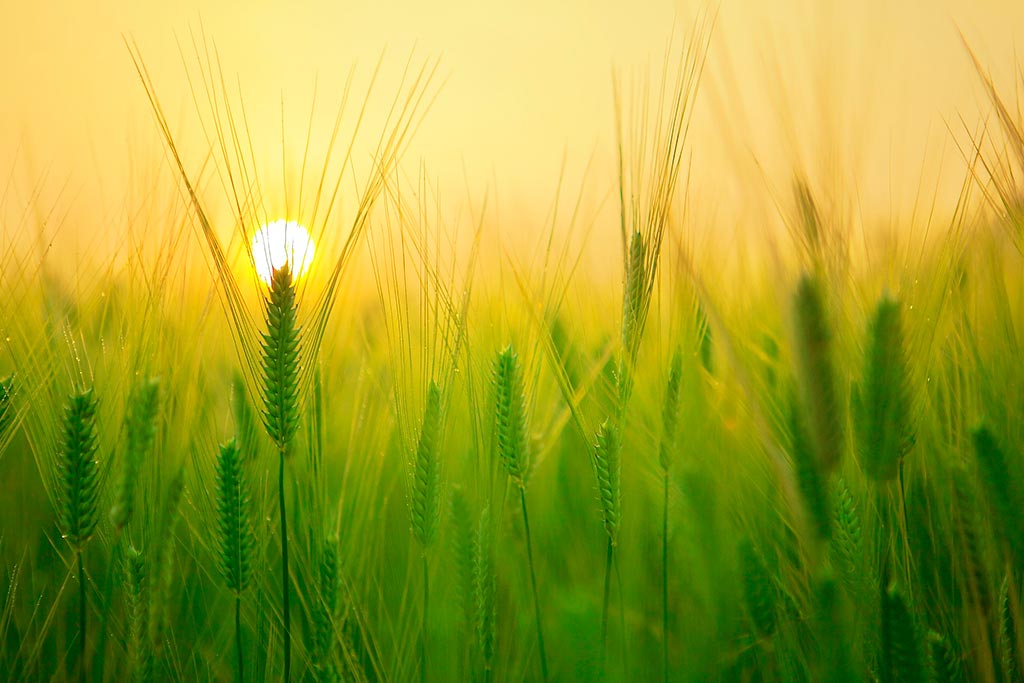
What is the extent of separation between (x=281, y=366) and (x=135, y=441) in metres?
0.16

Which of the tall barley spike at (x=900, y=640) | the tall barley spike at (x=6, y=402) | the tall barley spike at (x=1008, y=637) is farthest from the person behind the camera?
Answer: the tall barley spike at (x=6, y=402)

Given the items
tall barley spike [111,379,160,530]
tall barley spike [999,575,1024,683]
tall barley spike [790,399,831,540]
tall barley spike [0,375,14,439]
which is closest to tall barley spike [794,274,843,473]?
tall barley spike [790,399,831,540]

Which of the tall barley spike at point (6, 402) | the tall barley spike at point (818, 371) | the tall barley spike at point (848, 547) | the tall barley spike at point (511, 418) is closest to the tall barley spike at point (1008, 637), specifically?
the tall barley spike at point (848, 547)

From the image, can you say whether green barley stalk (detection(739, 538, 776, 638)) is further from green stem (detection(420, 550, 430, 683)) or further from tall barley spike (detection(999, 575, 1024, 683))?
green stem (detection(420, 550, 430, 683))

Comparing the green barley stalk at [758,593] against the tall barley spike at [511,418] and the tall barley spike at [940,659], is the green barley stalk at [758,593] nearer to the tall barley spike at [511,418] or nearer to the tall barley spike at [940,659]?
the tall barley spike at [940,659]

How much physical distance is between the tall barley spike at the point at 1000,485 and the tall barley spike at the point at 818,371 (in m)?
0.22

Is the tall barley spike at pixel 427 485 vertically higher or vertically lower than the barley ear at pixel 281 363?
lower

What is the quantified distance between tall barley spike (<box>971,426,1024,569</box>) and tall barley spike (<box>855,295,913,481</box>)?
111mm

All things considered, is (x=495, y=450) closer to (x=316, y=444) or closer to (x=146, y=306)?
(x=316, y=444)

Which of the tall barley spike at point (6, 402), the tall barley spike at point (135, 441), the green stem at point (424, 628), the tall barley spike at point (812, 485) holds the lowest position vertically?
the green stem at point (424, 628)

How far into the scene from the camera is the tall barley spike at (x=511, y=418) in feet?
2.55

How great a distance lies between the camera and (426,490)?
2.47ft

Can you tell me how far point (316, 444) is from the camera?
844mm

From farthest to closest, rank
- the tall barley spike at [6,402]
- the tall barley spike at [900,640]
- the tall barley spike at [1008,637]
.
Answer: the tall barley spike at [6,402] < the tall barley spike at [1008,637] < the tall barley spike at [900,640]
